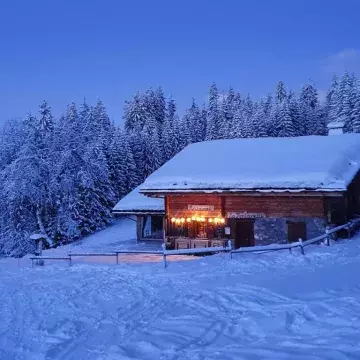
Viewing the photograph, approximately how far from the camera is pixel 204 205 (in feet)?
76.1

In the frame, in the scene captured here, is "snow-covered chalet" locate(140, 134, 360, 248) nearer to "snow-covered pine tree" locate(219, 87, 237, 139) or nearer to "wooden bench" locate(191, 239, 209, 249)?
"wooden bench" locate(191, 239, 209, 249)

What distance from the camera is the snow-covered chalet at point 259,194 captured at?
2089cm

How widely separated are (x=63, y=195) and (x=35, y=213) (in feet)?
9.09

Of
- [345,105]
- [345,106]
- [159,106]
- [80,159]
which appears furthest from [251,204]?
[159,106]

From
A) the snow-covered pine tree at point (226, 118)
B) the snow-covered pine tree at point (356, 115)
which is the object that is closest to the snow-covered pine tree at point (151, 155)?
the snow-covered pine tree at point (226, 118)

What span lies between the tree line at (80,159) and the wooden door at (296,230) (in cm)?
1672

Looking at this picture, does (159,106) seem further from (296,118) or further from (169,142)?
(296,118)

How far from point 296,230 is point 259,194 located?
252cm

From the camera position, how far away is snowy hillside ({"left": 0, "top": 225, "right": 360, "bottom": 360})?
293 inches

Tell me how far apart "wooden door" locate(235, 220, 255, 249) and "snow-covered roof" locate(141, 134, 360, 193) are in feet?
7.72

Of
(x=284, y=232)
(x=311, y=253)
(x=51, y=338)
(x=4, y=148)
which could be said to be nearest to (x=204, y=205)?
(x=284, y=232)

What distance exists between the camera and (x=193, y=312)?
9805mm

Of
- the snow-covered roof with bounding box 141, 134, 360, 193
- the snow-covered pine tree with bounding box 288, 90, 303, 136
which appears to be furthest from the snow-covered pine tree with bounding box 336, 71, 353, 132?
the snow-covered roof with bounding box 141, 134, 360, 193

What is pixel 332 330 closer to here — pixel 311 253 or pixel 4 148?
pixel 311 253
